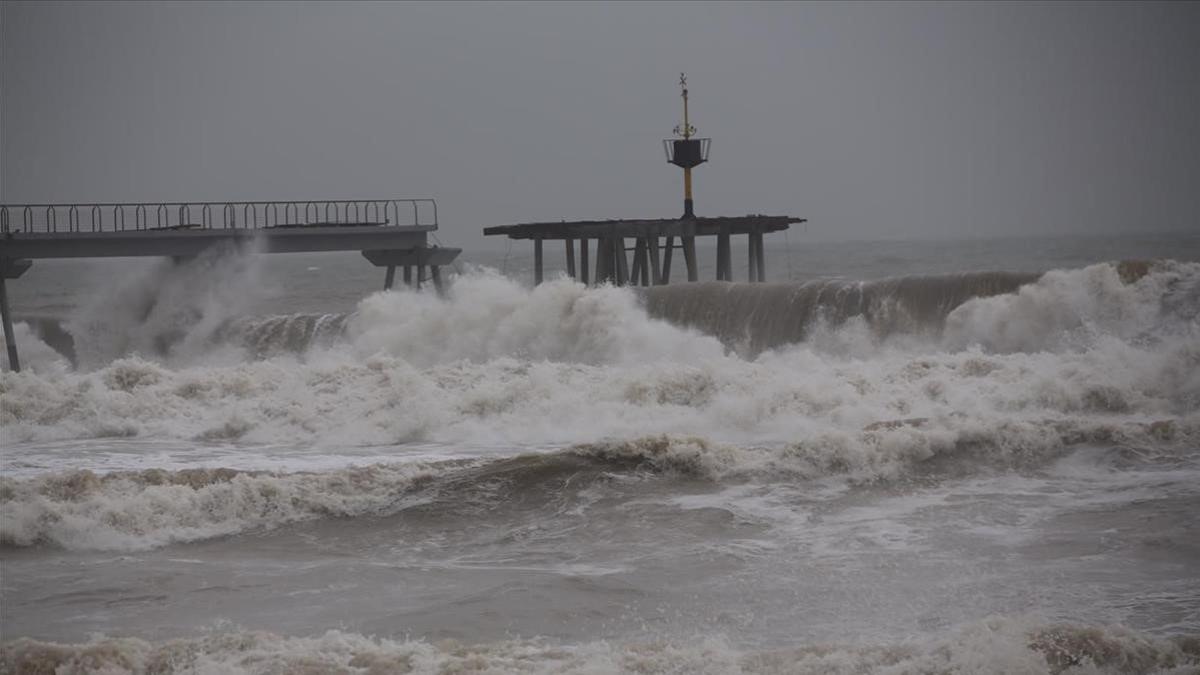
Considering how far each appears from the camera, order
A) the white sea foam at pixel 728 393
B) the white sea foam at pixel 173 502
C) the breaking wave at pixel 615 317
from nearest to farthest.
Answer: the white sea foam at pixel 173 502, the white sea foam at pixel 728 393, the breaking wave at pixel 615 317

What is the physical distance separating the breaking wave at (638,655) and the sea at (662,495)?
26mm

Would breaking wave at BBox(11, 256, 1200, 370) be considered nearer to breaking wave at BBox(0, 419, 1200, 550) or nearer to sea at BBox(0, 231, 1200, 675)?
sea at BBox(0, 231, 1200, 675)

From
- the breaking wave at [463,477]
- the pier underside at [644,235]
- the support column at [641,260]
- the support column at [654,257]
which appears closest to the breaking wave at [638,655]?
the breaking wave at [463,477]

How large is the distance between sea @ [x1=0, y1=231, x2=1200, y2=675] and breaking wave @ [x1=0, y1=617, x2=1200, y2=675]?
3 cm

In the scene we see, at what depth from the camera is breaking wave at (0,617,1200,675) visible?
7055mm

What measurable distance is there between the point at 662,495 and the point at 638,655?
482cm

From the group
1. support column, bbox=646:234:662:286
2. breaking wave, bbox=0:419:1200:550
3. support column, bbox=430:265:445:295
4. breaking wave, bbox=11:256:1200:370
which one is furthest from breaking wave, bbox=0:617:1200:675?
support column, bbox=430:265:445:295

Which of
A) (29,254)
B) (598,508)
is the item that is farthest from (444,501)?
(29,254)

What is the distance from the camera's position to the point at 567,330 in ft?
83.1

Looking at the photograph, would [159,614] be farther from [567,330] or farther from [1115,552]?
[567,330]

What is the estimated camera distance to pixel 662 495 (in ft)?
40.1

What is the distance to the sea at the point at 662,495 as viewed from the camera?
25.5 feet

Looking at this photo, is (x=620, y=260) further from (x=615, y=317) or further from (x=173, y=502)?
(x=173, y=502)

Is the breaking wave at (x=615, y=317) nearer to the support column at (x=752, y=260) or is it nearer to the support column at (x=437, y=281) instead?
the support column at (x=437, y=281)
